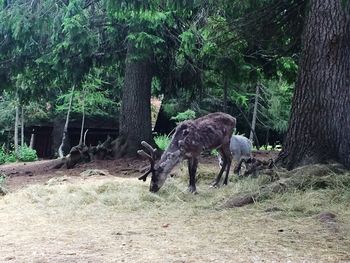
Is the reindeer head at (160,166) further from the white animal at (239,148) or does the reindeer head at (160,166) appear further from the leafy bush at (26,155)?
the leafy bush at (26,155)

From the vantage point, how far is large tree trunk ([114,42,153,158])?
1486 cm

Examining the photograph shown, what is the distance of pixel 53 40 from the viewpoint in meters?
13.9

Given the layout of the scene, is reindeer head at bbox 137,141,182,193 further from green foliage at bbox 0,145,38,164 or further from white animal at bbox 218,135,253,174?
green foliage at bbox 0,145,38,164

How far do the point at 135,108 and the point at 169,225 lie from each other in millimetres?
8948

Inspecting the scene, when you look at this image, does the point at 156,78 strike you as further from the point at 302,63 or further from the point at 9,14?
the point at 302,63

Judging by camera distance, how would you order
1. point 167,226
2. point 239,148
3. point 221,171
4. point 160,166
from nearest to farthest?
1. point 167,226
2. point 160,166
3. point 221,171
4. point 239,148

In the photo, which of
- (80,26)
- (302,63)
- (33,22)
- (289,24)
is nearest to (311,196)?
(302,63)

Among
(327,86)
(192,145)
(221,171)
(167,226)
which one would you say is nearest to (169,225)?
(167,226)

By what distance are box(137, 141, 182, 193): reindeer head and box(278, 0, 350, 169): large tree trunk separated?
2.19 metres

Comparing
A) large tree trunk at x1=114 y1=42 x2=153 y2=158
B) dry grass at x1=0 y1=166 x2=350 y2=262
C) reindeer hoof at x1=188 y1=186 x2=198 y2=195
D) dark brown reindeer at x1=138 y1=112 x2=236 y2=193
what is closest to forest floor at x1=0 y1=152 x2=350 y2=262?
dry grass at x1=0 y1=166 x2=350 y2=262

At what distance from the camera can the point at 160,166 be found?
864 centimetres

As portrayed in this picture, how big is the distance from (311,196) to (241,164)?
3.27 m

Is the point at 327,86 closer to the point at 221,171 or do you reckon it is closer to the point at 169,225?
the point at 221,171

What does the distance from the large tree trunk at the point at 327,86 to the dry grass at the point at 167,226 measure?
1.14 m
